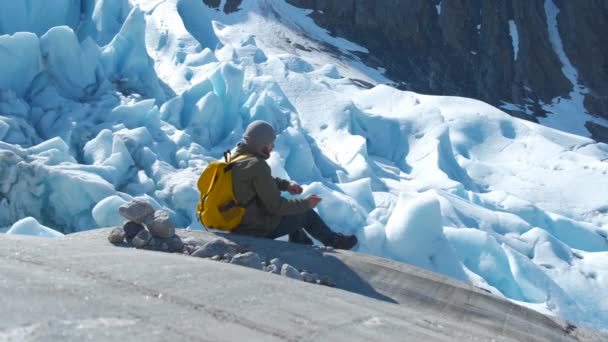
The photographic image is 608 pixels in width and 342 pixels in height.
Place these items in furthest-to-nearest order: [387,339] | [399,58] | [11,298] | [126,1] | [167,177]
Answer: [399,58], [126,1], [167,177], [387,339], [11,298]

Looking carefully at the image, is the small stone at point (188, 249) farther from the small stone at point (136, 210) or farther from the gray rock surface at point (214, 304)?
the gray rock surface at point (214, 304)

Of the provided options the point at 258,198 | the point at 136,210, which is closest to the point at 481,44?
the point at 258,198

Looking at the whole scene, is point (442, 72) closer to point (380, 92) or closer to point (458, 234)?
point (380, 92)

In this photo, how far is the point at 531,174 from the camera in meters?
12.8

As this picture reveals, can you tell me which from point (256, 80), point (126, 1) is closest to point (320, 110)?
point (256, 80)

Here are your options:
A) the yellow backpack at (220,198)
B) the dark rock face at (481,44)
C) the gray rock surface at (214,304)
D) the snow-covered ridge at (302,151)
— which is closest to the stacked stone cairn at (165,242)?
the gray rock surface at (214,304)

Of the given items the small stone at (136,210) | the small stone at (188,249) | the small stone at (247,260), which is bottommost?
the small stone at (188,249)

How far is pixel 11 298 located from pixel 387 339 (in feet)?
3.64

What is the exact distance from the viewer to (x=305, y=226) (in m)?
4.08

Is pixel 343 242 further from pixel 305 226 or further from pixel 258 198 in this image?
Answer: pixel 258 198

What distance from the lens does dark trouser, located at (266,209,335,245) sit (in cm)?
400

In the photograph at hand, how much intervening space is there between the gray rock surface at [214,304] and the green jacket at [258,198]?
0.21 meters

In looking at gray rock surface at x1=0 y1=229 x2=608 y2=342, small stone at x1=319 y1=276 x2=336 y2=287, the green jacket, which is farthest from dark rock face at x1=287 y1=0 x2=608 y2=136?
small stone at x1=319 y1=276 x2=336 y2=287

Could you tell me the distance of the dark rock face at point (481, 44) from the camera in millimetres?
30719
